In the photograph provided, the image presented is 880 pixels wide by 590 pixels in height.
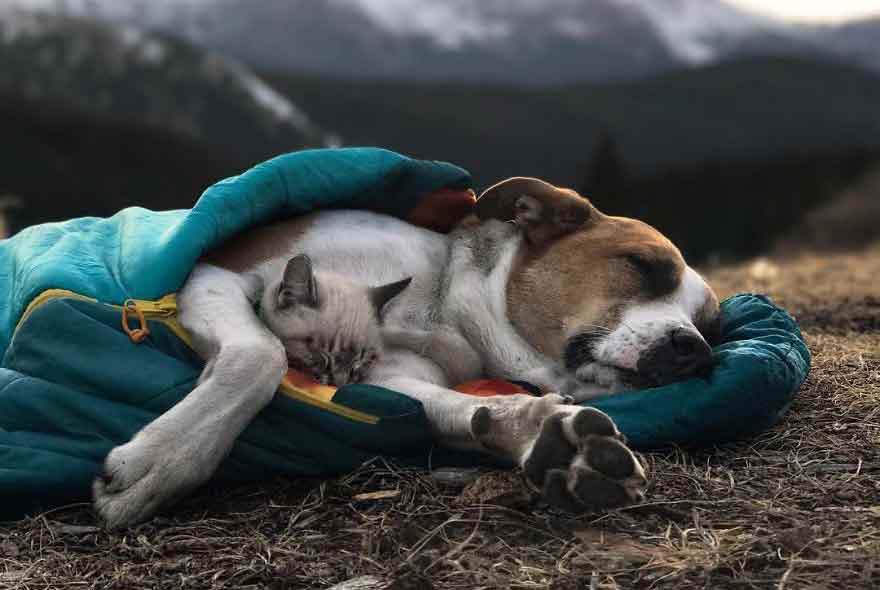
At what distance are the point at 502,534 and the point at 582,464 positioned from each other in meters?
0.27

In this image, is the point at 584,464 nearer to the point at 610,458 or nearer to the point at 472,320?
the point at 610,458

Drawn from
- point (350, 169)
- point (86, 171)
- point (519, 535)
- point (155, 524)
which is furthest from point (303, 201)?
point (86, 171)

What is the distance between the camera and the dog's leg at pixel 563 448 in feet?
7.55

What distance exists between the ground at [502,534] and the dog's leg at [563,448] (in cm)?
9

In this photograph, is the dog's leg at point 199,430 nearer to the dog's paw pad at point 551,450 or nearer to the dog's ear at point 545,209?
the dog's paw pad at point 551,450

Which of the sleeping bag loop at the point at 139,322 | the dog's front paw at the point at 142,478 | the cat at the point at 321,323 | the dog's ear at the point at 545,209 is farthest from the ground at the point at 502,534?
the dog's ear at the point at 545,209

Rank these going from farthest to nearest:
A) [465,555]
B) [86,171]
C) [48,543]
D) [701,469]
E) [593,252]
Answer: [86,171], [593,252], [701,469], [48,543], [465,555]

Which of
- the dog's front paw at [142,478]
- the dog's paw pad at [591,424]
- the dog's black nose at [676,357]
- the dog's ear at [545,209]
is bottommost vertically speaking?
the dog's front paw at [142,478]

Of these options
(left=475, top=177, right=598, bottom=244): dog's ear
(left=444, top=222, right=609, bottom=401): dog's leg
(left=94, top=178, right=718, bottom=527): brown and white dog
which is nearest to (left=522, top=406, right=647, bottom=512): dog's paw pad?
(left=94, top=178, right=718, bottom=527): brown and white dog

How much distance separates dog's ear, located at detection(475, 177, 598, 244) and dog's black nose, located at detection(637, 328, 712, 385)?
66 centimetres

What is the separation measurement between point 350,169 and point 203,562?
1.68 meters

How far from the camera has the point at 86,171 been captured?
39.8 feet

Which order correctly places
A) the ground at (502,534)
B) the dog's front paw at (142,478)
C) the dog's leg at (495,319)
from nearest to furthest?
the ground at (502,534) < the dog's front paw at (142,478) < the dog's leg at (495,319)

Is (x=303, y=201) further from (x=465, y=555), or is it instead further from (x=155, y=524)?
(x=465, y=555)
